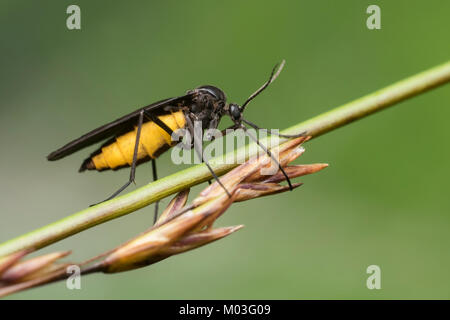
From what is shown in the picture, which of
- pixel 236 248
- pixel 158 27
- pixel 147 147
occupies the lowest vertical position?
pixel 236 248

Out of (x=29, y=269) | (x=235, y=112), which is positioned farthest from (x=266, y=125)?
(x=29, y=269)

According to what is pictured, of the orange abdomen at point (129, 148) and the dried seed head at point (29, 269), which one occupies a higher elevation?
the orange abdomen at point (129, 148)

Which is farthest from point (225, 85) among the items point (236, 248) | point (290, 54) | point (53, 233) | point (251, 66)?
point (53, 233)

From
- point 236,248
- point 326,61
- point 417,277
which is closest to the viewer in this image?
point 417,277

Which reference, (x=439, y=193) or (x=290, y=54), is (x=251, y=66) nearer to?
(x=290, y=54)

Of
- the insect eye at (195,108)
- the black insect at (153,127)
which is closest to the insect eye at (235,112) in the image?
the black insect at (153,127)

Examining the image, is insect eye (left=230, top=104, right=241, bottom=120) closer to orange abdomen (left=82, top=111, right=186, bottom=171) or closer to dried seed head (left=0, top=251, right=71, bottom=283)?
orange abdomen (left=82, top=111, right=186, bottom=171)

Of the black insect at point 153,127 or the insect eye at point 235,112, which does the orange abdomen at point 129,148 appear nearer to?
the black insect at point 153,127

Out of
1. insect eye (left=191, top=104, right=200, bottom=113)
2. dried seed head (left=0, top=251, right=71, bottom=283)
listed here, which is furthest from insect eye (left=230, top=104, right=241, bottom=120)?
dried seed head (left=0, top=251, right=71, bottom=283)
